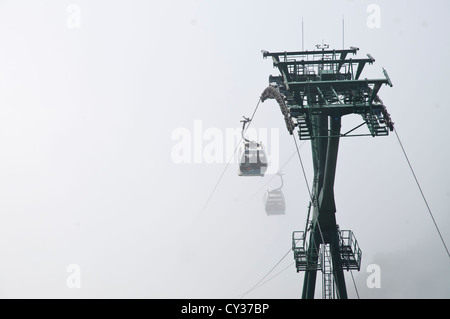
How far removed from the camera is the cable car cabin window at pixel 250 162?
46750 mm

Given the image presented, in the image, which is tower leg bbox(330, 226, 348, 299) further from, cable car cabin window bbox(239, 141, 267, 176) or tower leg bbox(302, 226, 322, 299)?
cable car cabin window bbox(239, 141, 267, 176)

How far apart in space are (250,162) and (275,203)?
568 inches

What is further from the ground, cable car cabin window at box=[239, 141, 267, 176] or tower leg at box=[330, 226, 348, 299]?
cable car cabin window at box=[239, 141, 267, 176]

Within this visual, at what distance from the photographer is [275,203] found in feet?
199

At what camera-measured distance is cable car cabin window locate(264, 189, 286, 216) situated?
2367 inches

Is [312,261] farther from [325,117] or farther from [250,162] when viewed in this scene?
[250,162]

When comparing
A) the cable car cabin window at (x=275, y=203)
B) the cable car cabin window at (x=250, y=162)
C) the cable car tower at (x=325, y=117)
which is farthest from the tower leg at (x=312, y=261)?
the cable car cabin window at (x=275, y=203)

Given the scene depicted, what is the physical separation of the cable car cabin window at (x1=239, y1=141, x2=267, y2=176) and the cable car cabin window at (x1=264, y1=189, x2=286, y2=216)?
13252 millimetres

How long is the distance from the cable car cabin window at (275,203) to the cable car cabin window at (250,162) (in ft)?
43.5

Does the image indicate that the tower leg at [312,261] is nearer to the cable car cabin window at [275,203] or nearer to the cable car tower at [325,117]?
the cable car tower at [325,117]

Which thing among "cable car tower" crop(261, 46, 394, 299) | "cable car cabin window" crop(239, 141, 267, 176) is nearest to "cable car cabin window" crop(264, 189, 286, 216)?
"cable car cabin window" crop(239, 141, 267, 176)

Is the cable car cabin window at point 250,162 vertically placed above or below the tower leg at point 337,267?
above
